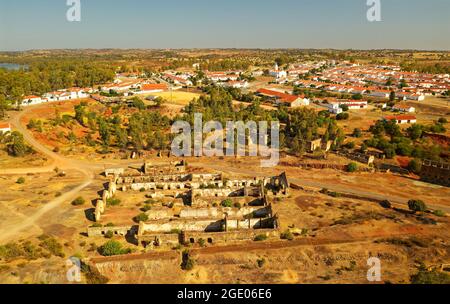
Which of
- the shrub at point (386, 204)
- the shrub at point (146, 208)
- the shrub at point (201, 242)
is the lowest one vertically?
the shrub at point (201, 242)

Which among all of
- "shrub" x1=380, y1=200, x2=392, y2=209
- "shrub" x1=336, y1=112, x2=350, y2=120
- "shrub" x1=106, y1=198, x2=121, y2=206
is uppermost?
"shrub" x1=336, y1=112, x2=350, y2=120

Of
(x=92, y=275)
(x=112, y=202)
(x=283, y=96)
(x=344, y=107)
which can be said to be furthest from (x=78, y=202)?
(x=283, y=96)

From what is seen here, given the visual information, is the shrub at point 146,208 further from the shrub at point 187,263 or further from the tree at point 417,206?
the tree at point 417,206

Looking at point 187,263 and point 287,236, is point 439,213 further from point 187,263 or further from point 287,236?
point 187,263

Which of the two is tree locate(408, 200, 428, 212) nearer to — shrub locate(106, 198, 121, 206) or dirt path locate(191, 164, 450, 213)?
dirt path locate(191, 164, 450, 213)

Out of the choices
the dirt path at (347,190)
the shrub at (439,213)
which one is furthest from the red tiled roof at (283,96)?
the shrub at (439,213)

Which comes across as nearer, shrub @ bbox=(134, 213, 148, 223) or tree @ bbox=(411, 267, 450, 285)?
tree @ bbox=(411, 267, 450, 285)

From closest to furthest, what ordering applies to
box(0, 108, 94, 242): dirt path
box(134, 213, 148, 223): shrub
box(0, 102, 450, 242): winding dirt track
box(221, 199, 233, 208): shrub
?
box(0, 108, 94, 242): dirt path → box(134, 213, 148, 223): shrub → box(0, 102, 450, 242): winding dirt track → box(221, 199, 233, 208): shrub

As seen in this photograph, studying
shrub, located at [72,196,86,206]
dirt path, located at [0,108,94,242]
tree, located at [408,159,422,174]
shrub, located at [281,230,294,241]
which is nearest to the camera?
shrub, located at [281,230,294,241]

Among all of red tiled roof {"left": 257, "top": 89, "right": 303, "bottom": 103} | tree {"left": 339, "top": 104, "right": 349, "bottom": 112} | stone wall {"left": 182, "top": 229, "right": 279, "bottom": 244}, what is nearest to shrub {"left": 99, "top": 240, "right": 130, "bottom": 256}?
stone wall {"left": 182, "top": 229, "right": 279, "bottom": 244}

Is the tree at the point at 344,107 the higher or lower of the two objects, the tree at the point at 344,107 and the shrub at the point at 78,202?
the higher

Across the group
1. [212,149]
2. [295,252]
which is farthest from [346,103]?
[295,252]

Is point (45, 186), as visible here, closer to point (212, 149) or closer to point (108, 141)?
point (108, 141)
